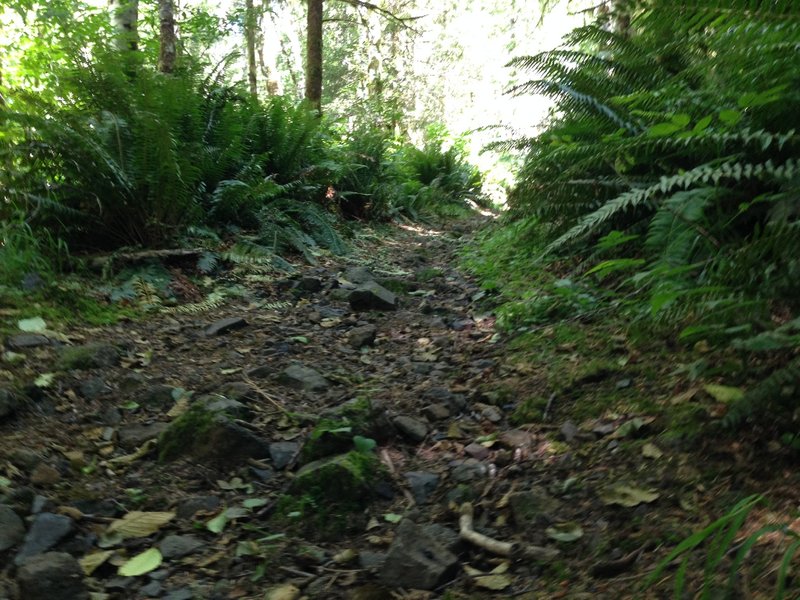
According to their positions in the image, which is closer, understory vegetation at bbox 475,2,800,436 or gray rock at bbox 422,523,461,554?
gray rock at bbox 422,523,461,554

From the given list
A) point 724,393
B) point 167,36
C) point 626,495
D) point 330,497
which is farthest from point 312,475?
point 167,36

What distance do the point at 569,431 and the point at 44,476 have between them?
70.2 inches

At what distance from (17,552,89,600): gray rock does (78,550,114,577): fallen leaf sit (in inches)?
1.4

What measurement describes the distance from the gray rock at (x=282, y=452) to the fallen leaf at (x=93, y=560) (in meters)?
0.64

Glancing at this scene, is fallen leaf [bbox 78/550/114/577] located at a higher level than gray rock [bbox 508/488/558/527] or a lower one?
lower

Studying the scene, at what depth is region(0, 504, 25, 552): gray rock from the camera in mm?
1598

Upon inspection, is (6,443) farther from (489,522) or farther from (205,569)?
(489,522)

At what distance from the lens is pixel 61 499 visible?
186cm

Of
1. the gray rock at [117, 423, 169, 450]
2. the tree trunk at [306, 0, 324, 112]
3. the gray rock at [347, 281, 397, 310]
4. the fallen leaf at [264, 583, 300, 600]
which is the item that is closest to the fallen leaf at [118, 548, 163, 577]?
the fallen leaf at [264, 583, 300, 600]

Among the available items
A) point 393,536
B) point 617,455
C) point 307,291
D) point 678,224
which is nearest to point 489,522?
point 393,536

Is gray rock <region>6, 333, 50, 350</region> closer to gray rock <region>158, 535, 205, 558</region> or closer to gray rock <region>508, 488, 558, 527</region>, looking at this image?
gray rock <region>158, 535, 205, 558</region>

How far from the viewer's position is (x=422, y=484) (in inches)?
79.7

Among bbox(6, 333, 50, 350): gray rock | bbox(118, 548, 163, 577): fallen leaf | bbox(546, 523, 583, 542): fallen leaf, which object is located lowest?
bbox(118, 548, 163, 577): fallen leaf

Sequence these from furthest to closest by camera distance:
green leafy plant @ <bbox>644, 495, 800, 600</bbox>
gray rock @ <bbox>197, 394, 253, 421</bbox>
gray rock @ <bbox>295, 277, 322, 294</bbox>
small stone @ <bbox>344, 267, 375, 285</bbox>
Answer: small stone @ <bbox>344, 267, 375, 285</bbox>, gray rock @ <bbox>295, 277, 322, 294</bbox>, gray rock @ <bbox>197, 394, 253, 421</bbox>, green leafy plant @ <bbox>644, 495, 800, 600</bbox>
